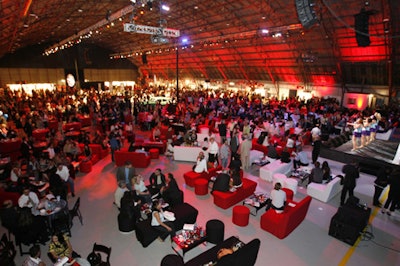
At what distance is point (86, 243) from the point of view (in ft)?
17.8

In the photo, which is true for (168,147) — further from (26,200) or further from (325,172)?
(325,172)

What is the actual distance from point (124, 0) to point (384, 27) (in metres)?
17.8

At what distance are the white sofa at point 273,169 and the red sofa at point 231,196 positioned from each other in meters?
1.36

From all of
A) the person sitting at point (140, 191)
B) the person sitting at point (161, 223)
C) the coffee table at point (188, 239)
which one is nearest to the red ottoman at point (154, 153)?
the person sitting at point (140, 191)

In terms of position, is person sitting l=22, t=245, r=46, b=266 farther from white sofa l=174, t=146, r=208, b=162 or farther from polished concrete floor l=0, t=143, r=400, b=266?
white sofa l=174, t=146, r=208, b=162

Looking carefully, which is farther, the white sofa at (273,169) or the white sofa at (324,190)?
the white sofa at (273,169)

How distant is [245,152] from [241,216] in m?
3.48

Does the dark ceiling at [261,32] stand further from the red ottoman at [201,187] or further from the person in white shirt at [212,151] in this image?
the red ottoman at [201,187]

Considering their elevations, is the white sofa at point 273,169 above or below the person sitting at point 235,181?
below

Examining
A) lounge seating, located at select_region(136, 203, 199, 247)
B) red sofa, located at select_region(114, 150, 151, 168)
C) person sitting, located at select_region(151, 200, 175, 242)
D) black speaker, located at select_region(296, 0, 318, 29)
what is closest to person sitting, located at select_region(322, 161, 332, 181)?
lounge seating, located at select_region(136, 203, 199, 247)

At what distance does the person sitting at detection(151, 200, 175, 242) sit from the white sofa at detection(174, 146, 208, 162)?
4748 millimetres

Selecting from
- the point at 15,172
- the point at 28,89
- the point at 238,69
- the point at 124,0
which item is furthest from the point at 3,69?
the point at 15,172

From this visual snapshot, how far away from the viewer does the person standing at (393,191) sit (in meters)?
6.28

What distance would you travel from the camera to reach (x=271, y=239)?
556 cm
